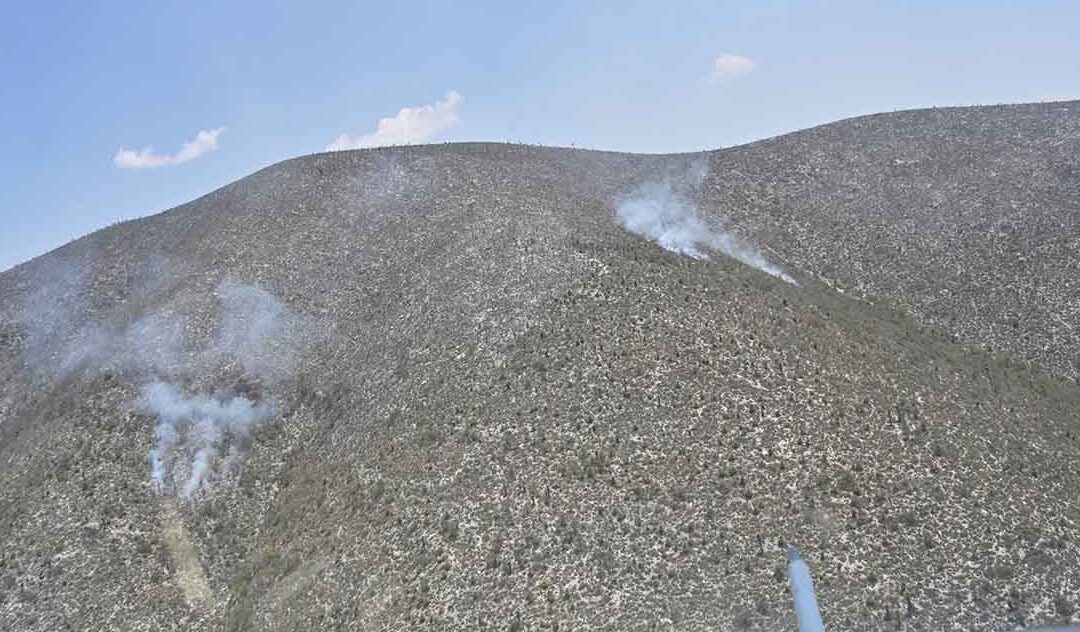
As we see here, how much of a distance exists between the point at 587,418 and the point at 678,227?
2460cm

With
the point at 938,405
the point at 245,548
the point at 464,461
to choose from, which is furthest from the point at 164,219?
the point at 938,405

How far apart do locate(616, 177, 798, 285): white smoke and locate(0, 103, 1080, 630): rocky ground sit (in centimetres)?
159

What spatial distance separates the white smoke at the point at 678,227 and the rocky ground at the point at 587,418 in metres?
1.59

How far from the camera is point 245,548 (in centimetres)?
3700

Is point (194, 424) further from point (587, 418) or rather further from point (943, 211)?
point (943, 211)

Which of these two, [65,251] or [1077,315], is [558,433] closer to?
[1077,315]

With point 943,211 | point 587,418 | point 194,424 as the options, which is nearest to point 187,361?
point 194,424

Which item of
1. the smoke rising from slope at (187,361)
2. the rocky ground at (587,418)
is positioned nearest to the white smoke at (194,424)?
the smoke rising from slope at (187,361)

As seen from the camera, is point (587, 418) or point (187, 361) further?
point (187, 361)

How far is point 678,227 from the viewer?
2255 inches

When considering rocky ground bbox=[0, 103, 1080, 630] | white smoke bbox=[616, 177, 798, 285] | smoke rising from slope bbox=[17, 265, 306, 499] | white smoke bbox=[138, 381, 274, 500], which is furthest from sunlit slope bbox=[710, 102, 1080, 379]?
white smoke bbox=[138, 381, 274, 500]

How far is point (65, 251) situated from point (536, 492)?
171ft

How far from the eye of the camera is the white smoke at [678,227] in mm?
53344

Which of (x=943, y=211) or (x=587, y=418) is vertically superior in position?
(x=943, y=211)
